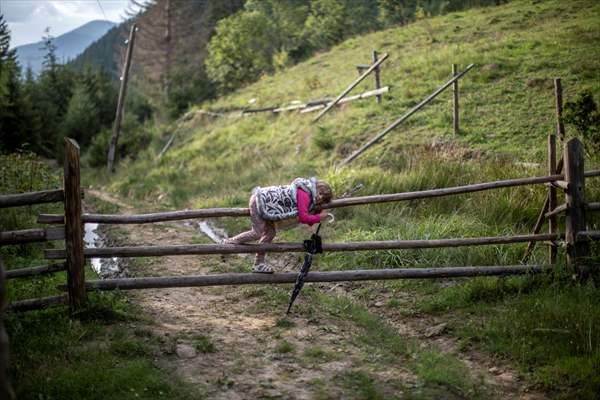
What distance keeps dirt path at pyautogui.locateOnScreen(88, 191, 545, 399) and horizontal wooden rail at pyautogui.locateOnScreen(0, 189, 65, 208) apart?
1645 mm

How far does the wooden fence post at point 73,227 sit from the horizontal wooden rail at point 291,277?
0.18 m

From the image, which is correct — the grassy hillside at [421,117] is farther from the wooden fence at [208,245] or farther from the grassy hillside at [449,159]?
the wooden fence at [208,245]

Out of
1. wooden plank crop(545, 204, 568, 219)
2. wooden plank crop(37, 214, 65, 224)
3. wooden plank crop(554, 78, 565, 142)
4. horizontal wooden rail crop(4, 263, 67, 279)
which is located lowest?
horizontal wooden rail crop(4, 263, 67, 279)

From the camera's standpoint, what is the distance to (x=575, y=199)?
6184 millimetres

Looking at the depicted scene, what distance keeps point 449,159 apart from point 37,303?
7.96 metres

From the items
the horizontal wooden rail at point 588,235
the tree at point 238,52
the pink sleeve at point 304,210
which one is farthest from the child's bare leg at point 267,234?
the tree at point 238,52

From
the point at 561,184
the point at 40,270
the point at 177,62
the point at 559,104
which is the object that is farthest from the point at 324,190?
the point at 177,62

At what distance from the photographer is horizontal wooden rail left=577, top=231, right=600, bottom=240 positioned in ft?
A: 19.9

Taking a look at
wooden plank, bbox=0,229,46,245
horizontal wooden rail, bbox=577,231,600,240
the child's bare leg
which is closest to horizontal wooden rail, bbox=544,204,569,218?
horizontal wooden rail, bbox=577,231,600,240

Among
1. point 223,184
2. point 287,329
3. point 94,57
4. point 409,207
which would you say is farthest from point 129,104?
point 94,57

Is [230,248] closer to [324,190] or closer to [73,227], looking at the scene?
[324,190]

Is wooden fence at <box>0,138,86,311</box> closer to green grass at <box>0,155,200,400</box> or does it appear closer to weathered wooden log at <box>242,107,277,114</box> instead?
green grass at <box>0,155,200,400</box>

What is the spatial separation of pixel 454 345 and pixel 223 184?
9.40m

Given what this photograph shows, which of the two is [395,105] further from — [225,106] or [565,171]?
[225,106]
